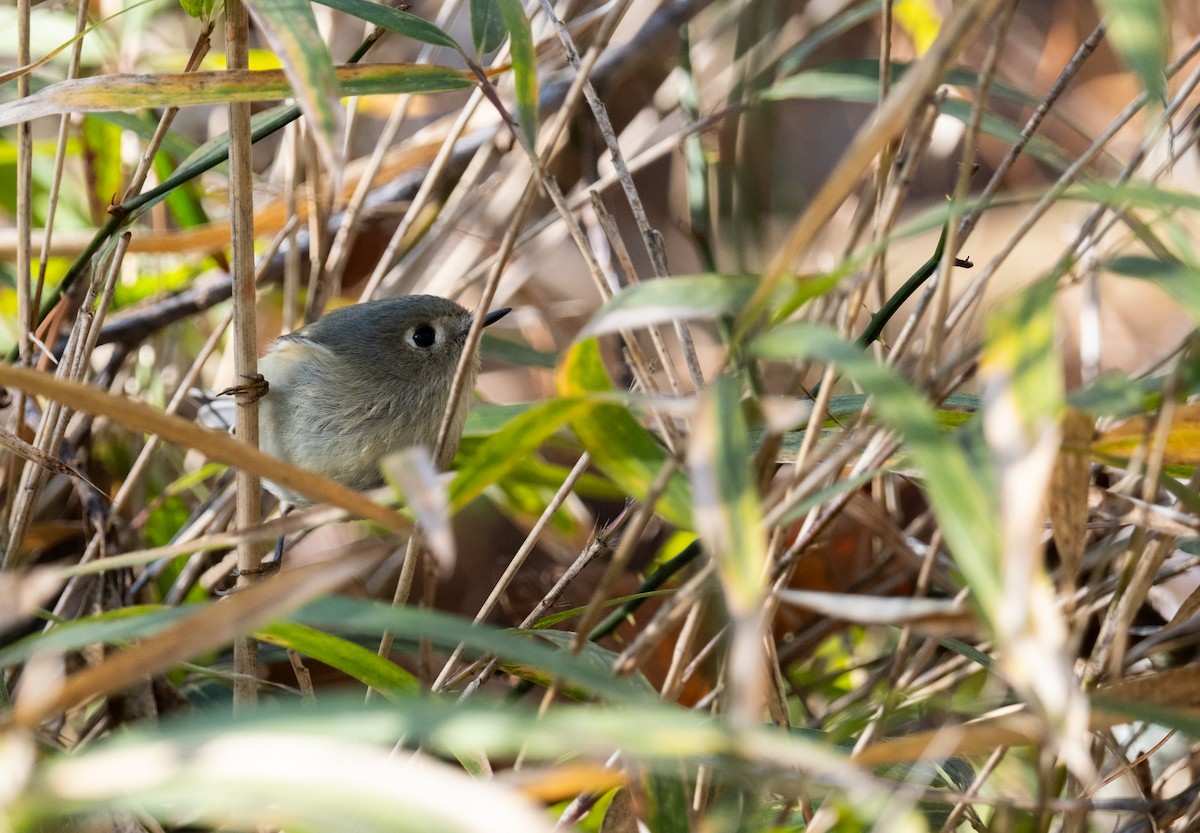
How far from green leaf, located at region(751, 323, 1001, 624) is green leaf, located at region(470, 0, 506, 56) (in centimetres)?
60

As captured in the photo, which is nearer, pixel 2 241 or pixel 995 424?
pixel 995 424

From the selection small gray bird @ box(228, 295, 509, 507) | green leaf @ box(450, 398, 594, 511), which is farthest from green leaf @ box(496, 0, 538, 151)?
small gray bird @ box(228, 295, 509, 507)

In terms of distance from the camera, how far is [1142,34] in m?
0.67

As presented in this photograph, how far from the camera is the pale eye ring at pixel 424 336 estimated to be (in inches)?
64.7

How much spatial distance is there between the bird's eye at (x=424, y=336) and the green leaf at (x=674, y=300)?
89 cm

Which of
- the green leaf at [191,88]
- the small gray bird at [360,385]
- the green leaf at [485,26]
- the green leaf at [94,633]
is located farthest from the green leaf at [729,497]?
the small gray bird at [360,385]

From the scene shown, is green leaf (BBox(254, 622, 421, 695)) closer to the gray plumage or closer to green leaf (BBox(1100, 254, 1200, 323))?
the gray plumage

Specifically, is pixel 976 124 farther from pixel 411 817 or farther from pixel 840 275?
pixel 411 817

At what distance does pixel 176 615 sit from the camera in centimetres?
77

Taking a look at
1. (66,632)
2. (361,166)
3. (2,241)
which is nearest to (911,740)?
(66,632)

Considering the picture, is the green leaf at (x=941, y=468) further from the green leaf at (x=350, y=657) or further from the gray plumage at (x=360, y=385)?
the gray plumage at (x=360, y=385)

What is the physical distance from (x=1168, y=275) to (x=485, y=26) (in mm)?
702

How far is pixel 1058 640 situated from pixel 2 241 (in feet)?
6.20

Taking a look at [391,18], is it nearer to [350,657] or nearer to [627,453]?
[627,453]
